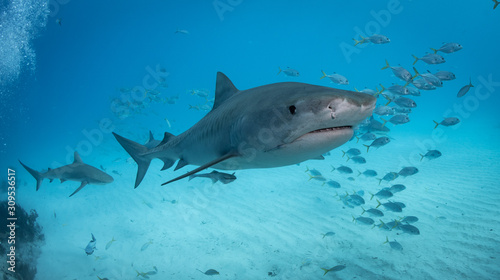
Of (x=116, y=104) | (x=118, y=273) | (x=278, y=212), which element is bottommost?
(x=118, y=273)

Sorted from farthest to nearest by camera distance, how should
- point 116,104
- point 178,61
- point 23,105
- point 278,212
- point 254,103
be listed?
point 23,105, point 178,61, point 116,104, point 278,212, point 254,103

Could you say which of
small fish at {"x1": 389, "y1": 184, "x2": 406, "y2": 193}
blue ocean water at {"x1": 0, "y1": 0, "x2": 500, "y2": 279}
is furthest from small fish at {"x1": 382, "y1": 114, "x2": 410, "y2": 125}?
small fish at {"x1": 389, "y1": 184, "x2": 406, "y2": 193}

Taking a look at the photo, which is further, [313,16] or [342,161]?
[313,16]

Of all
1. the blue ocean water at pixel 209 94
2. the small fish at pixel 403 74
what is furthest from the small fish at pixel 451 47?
the small fish at pixel 403 74

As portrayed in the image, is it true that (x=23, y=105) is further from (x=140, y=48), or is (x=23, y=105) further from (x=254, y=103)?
(x=254, y=103)

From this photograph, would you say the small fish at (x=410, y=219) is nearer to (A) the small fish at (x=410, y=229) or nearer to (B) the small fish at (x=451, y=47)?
(A) the small fish at (x=410, y=229)

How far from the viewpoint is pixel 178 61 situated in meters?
105

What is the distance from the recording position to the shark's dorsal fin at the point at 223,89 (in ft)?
12.3

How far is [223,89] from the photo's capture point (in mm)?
3820

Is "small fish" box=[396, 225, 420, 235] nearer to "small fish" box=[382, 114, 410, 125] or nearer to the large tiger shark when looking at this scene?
"small fish" box=[382, 114, 410, 125]

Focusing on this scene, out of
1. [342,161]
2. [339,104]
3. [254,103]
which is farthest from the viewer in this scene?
[342,161]

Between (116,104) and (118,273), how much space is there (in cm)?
1482

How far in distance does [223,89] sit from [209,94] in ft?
48.3

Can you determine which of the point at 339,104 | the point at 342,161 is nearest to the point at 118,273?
the point at 339,104
